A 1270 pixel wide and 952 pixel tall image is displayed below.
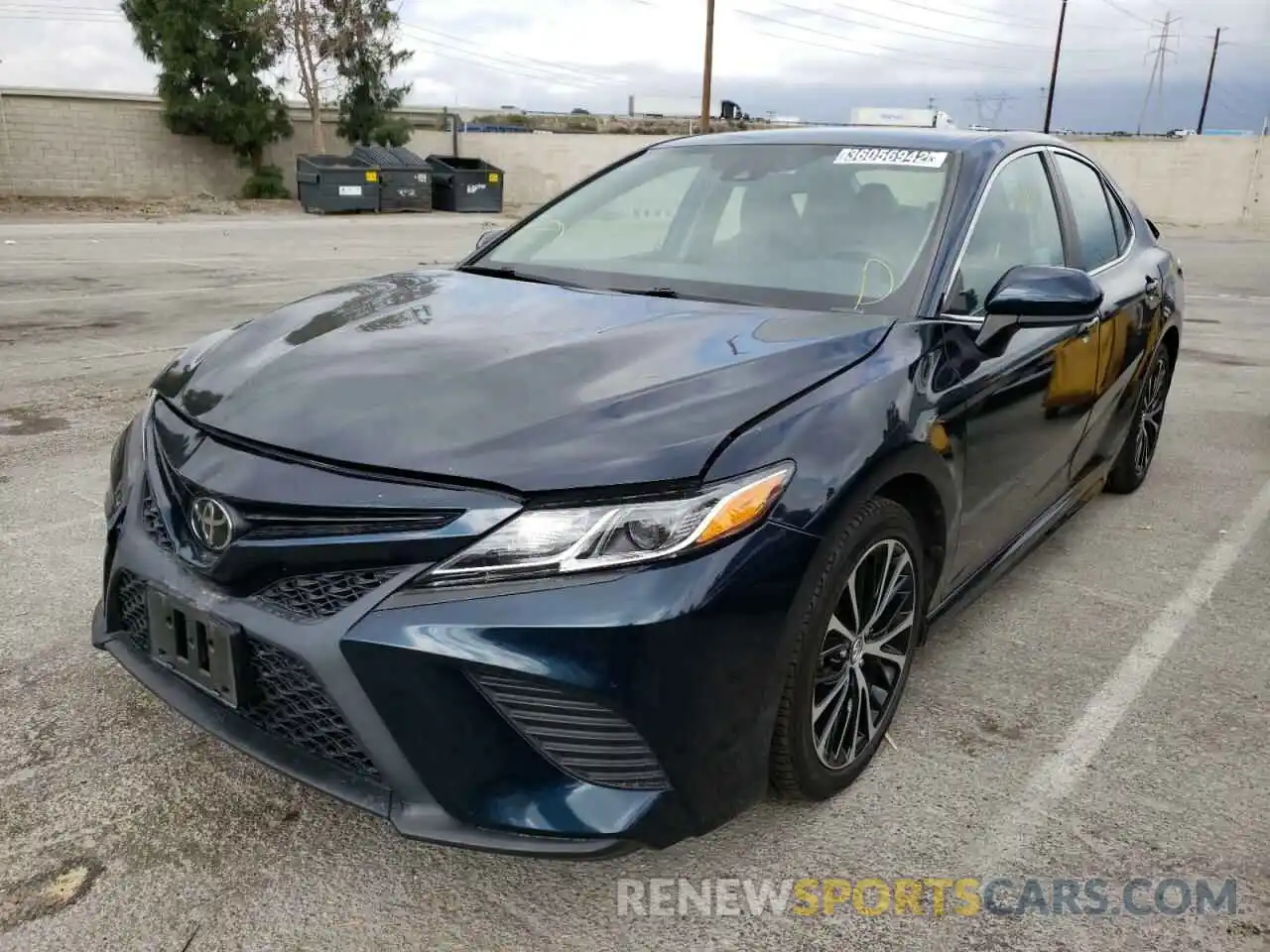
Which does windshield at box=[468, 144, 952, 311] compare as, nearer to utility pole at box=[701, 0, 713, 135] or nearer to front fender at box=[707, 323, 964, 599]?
front fender at box=[707, 323, 964, 599]

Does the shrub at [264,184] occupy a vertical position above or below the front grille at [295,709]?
below

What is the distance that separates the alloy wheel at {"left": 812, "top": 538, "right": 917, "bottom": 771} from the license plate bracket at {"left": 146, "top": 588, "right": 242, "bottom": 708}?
1.14 meters

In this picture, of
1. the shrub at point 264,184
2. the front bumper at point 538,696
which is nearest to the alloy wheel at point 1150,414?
the front bumper at point 538,696

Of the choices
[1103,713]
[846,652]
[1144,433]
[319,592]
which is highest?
[319,592]

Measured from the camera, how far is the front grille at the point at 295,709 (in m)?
1.90

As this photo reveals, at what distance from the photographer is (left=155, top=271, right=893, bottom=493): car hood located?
1923mm

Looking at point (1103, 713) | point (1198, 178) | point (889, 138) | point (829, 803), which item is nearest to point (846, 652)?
point (829, 803)

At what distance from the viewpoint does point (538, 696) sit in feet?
5.91

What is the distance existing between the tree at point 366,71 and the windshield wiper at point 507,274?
29879 mm

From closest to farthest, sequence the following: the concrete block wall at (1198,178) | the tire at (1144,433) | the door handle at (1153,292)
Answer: the door handle at (1153,292) < the tire at (1144,433) < the concrete block wall at (1198,178)

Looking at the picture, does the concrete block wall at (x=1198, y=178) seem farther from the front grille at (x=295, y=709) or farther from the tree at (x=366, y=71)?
the front grille at (x=295, y=709)

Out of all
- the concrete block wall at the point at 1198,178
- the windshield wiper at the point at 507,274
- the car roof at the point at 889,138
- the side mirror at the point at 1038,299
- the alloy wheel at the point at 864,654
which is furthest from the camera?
the concrete block wall at the point at 1198,178

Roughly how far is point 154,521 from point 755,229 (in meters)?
1.84

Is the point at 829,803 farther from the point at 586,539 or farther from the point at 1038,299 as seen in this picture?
the point at 1038,299
